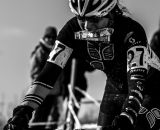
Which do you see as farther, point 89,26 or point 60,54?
point 60,54

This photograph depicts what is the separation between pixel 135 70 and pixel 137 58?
128 millimetres

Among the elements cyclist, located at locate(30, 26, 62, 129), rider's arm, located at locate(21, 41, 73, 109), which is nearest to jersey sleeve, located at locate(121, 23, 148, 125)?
rider's arm, located at locate(21, 41, 73, 109)

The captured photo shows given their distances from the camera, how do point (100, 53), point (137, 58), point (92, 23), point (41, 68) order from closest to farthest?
point (137, 58), point (92, 23), point (100, 53), point (41, 68)

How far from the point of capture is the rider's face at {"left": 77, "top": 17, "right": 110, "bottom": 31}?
15.8 ft

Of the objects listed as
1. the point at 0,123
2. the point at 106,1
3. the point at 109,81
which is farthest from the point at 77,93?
the point at 0,123

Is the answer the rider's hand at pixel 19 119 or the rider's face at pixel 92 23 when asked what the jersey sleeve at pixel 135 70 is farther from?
the rider's hand at pixel 19 119

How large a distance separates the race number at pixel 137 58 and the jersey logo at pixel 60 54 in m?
0.75

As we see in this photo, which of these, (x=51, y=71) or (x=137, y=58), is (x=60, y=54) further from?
(x=137, y=58)

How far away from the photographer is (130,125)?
415 centimetres

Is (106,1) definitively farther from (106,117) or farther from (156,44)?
(156,44)

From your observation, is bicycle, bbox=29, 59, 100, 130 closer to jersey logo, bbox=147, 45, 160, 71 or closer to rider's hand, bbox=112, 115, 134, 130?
jersey logo, bbox=147, 45, 160, 71

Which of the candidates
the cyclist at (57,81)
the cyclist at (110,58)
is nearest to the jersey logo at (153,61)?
the cyclist at (110,58)

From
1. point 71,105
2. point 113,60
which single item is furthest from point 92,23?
point 71,105

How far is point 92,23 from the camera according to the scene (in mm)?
4859
